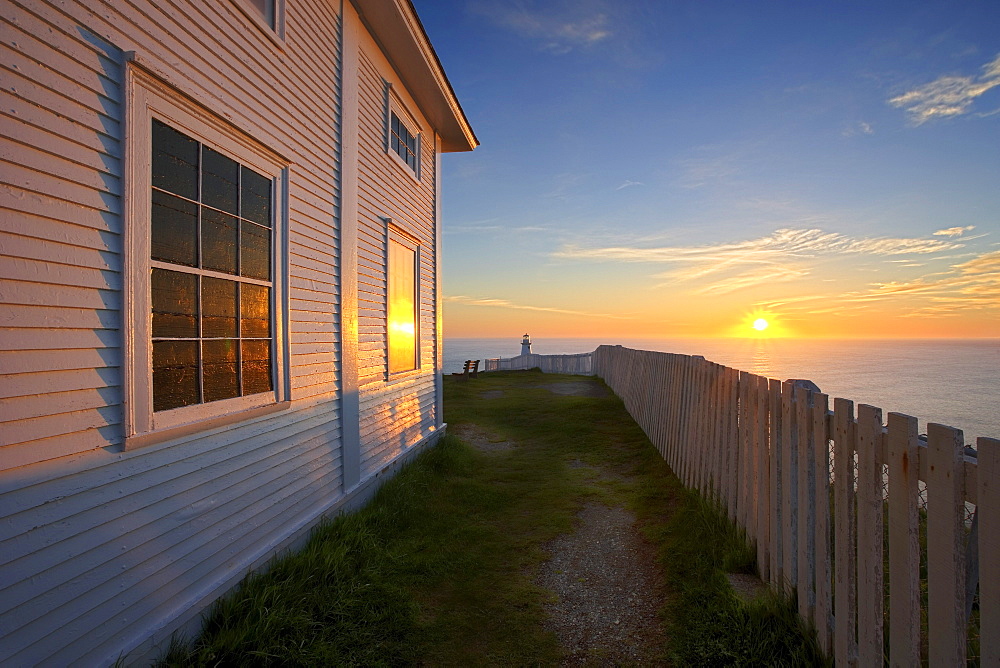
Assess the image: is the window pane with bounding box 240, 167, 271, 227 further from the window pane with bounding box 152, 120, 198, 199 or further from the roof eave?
the roof eave

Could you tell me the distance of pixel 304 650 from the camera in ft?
10.4

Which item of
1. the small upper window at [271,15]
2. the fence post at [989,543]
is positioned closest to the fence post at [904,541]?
the fence post at [989,543]

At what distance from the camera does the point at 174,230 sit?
329 cm

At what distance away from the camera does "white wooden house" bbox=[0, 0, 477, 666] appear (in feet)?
7.78

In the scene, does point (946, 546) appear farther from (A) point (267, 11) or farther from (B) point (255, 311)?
(A) point (267, 11)

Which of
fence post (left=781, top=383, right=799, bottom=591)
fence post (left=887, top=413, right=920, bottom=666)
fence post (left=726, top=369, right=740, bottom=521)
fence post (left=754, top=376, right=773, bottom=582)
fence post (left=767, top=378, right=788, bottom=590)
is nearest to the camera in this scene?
fence post (left=887, top=413, right=920, bottom=666)

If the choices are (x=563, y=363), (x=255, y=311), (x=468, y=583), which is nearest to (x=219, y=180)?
(x=255, y=311)

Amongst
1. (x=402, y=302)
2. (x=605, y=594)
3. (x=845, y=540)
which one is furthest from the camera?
(x=402, y=302)

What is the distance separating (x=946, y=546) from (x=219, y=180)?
4.66 meters

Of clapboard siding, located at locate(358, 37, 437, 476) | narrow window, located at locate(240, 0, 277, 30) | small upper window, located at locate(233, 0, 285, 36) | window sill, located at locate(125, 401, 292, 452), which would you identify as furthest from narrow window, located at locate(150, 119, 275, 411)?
clapboard siding, located at locate(358, 37, 437, 476)

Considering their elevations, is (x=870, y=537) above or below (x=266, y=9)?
below

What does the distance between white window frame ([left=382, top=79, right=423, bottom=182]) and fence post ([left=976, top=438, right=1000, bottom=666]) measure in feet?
23.3

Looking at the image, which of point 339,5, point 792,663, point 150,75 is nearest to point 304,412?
point 150,75

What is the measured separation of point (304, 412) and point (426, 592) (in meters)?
1.99
